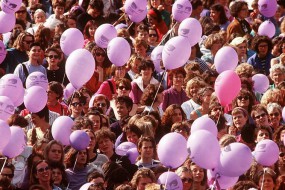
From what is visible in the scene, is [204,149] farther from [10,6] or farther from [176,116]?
[10,6]

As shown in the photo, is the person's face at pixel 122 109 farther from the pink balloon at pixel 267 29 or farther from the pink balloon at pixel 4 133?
the pink balloon at pixel 267 29

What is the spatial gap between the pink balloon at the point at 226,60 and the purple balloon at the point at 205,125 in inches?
89.9

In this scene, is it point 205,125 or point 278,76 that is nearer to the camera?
point 205,125

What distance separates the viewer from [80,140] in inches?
628

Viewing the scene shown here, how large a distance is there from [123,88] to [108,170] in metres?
2.44

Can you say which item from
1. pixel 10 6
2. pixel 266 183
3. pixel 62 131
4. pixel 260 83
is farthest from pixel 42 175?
pixel 10 6

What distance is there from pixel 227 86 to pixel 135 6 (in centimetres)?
357

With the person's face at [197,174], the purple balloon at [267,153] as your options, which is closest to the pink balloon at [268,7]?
the purple balloon at [267,153]

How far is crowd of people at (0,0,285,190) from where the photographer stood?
15.7m

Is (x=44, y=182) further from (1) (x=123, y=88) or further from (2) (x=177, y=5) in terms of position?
(2) (x=177, y=5)

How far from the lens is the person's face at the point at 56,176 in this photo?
15469 mm

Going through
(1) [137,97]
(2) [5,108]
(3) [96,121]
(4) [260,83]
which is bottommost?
(1) [137,97]

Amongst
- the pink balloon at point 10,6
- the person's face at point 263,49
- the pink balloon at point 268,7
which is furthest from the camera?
the pink balloon at point 268,7

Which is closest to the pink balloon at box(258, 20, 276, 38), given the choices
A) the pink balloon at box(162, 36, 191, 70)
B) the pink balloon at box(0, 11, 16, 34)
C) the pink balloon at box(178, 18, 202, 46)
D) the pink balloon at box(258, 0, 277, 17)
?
the pink balloon at box(258, 0, 277, 17)
